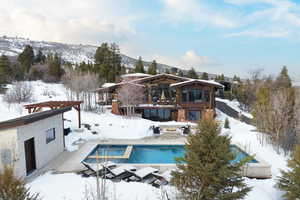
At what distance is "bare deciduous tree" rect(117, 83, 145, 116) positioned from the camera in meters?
22.1

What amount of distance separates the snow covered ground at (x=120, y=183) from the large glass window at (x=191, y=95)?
447 cm

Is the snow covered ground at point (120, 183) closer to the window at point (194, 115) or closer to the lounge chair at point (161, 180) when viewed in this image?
the lounge chair at point (161, 180)

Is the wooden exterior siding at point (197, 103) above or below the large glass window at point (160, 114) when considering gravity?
above

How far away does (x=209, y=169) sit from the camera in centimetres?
558

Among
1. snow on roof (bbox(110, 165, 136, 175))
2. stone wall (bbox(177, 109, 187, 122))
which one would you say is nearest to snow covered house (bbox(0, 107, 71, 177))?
snow on roof (bbox(110, 165, 136, 175))

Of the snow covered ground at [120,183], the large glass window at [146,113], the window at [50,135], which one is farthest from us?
the large glass window at [146,113]

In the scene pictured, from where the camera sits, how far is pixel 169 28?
1719 cm

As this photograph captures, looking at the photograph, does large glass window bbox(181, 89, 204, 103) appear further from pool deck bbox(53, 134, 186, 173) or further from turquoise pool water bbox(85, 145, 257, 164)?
turquoise pool water bbox(85, 145, 257, 164)

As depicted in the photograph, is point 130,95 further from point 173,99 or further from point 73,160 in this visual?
point 73,160

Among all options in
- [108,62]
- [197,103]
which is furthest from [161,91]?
[108,62]

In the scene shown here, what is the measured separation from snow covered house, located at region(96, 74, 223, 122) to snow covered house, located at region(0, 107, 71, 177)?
38.6ft

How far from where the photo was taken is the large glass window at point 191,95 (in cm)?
2295

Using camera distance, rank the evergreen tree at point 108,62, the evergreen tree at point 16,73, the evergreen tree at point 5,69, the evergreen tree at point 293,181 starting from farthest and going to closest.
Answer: the evergreen tree at point 108,62 < the evergreen tree at point 16,73 < the evergreen tree at point 5,69 < the evergreen tree at point 293,181

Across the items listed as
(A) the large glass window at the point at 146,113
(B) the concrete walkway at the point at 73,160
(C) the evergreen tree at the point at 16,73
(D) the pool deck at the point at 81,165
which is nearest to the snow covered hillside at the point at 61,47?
(C) the evergreen tree at the point at 16,73
